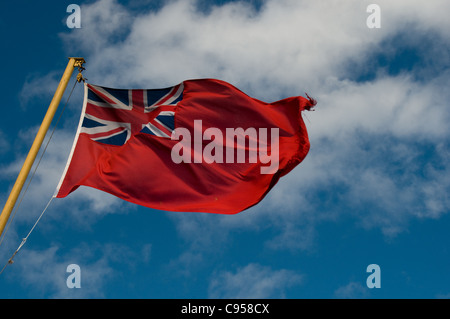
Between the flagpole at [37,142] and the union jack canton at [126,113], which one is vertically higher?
the union jack canton at [126,113]

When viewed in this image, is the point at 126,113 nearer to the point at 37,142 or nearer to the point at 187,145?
the point at 187,145

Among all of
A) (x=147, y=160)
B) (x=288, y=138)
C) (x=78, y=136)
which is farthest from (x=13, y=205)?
(x=288, y=138)

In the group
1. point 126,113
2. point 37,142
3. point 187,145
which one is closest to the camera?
point 37,142

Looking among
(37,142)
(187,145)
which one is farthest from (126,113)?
(37,142)

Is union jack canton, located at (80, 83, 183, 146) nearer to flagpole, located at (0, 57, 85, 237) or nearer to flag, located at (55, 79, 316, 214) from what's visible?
flag, located at (55, 79, 316, 214)

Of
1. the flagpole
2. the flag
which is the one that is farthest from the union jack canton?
the flagpole

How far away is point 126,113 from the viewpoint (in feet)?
55.3

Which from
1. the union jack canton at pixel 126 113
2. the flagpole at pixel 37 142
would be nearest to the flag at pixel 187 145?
the union jack canton at pixel 126 113

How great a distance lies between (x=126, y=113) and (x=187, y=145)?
6.80 ft

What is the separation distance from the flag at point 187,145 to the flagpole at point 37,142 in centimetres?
118

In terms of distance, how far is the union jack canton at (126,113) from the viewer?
1622 cm

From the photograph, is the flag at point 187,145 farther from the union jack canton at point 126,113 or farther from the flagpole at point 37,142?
the flagpole at point 37,142

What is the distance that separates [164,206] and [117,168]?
1699mm

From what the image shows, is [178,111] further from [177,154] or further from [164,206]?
[164,206]
